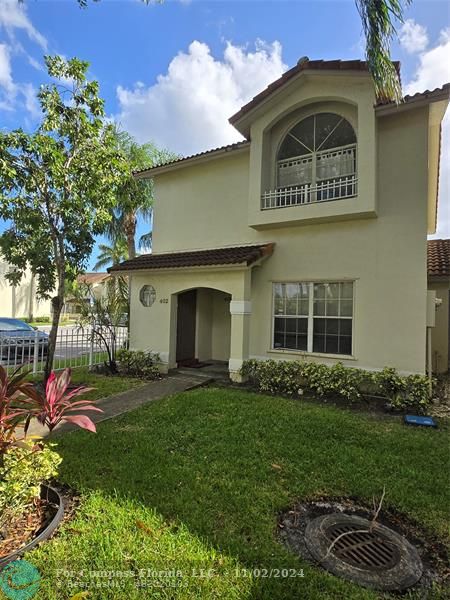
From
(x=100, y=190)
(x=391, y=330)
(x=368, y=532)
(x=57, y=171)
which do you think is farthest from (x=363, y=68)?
(x=368, y=532)

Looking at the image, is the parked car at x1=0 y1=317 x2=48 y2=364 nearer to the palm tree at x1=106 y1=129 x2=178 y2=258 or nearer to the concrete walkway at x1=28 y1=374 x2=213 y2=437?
the concrete walkway at x1=28 y1=374 x2=213 y2=437

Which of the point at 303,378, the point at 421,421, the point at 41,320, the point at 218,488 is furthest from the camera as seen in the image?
the point at 41,320

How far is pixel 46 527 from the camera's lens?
10.9 feet

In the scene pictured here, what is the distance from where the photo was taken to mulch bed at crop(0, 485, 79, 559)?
3.11 m

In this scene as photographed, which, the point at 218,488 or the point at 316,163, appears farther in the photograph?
the point at 316,163

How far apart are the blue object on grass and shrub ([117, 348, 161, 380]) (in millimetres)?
6983

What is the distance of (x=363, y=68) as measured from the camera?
815 cm

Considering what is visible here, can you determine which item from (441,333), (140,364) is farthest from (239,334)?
(441,333)

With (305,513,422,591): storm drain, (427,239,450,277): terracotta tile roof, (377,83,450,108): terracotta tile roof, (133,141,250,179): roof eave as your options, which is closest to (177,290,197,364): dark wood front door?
(133,141,250,179): roof eave

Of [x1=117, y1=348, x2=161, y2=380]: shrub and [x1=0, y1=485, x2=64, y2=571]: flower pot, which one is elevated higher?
[x1=117, y1=348, x2=161, y2=380]: shrub

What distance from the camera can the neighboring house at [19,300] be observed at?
32.0 m

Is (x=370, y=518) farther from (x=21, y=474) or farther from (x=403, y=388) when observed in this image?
(x=403, y=388)

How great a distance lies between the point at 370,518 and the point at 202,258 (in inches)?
322

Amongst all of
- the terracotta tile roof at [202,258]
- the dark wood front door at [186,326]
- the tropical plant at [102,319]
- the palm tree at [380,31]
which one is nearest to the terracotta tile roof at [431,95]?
the palm tree at [380,31]
